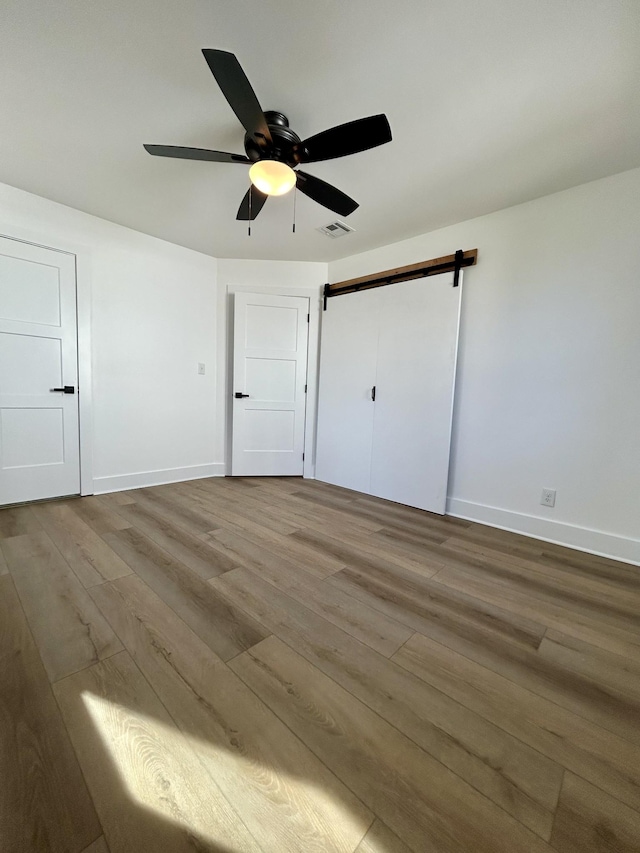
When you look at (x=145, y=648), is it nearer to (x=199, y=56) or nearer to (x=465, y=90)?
(x=199, y=56)

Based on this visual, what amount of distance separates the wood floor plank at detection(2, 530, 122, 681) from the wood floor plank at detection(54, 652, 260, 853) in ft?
0.38

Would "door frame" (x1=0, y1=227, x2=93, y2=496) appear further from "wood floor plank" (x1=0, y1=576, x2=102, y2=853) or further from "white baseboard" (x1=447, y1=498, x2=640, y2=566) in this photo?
"white baseboard" (x1=447, y1=498, x2=640, y2=566)

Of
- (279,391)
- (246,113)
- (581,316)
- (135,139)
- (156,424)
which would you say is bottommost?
(156,424)

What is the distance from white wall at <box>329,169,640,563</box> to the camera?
2.14 meters

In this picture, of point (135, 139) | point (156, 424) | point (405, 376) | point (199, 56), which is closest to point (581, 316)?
point (405, 376)

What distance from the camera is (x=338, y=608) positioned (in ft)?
4.99

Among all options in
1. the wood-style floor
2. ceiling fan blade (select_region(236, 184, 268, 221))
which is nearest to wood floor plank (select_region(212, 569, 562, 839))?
the wood-style floor

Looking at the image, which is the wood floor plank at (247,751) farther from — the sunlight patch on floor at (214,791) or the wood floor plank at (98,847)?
the wood floor plank at (98,847)

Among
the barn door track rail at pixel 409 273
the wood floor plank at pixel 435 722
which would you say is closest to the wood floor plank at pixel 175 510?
the wood floor plank at pixel 435 722

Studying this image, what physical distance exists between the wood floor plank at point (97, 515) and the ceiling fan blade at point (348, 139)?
103 inches

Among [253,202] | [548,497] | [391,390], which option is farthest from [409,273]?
[548,497]

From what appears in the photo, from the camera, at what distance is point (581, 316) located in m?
2.28

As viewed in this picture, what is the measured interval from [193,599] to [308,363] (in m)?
2.83

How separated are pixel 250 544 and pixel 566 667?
1677 mm
